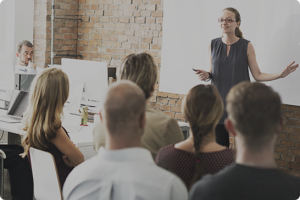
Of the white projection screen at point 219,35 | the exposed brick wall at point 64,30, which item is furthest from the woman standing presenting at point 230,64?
the exposed brick wall at point 64,30

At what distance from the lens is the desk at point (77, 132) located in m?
2.44

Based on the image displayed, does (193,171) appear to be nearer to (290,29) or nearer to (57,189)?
(57,189)

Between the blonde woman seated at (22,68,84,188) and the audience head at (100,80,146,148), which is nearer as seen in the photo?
the audience head at (100,80,146,148)

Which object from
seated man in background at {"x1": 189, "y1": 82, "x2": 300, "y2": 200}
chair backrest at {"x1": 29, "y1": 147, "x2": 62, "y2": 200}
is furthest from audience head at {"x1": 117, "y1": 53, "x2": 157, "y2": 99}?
seated man in background at {"x1": 189, "y1": 82, "x2": 300, "y2": 200}

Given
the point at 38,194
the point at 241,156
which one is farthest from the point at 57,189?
the point at 241,156

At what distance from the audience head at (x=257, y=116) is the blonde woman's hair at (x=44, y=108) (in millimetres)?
1252

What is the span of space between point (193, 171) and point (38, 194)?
1.06m

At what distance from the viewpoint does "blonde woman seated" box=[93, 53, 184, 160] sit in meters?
1.62

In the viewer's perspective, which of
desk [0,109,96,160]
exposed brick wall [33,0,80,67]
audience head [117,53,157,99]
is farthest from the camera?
exposed brick wall [33,0,80,67]

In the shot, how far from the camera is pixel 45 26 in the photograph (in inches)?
201

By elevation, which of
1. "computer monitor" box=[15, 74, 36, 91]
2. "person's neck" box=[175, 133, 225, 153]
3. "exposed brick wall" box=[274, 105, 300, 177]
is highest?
"computer monitor" box=[15, 74, 36, 91]

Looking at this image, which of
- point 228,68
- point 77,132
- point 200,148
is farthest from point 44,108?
point 228,68

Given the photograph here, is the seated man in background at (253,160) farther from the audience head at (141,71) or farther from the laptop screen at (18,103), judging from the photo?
the laptop screen at (18,103)

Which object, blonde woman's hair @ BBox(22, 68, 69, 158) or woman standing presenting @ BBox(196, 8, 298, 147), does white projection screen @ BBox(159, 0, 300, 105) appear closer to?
woman standing presenting @ BBox(196, 8, 298, 147)
